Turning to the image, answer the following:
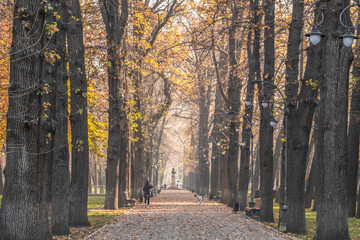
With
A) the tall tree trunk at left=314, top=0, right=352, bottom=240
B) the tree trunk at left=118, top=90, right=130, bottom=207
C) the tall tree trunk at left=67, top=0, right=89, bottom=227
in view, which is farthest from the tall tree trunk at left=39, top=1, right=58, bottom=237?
the tree trunk at left=118, top=90, right=130, bottom=207

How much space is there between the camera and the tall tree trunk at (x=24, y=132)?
11.6 m

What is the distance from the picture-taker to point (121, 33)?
86.9 ft

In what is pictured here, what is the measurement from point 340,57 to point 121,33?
13872mm

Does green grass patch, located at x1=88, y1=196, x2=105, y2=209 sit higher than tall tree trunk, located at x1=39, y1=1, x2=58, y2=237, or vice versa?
tall tree trunk, located at x1=39, y1=1, x2=58, y2=237

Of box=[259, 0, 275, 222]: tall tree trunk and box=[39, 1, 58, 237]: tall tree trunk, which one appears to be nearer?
box=[39, 1, 58, 237]: tall tree trunk

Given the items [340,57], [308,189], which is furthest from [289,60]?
Result: [308,189]

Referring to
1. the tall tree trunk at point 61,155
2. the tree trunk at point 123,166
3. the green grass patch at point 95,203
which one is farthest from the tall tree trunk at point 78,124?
the green grass patch at point 95,203

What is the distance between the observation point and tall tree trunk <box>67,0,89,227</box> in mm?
18938

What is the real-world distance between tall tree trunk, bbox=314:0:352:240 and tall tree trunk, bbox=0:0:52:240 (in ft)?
24.9

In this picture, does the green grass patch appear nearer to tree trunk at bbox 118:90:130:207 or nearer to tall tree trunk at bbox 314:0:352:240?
tree trunk at bbox 118:90:130:207

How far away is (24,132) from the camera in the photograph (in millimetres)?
11719

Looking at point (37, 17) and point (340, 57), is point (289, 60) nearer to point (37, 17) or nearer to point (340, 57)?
point (340, 57)

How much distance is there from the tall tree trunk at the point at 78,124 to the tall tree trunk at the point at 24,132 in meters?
6.51

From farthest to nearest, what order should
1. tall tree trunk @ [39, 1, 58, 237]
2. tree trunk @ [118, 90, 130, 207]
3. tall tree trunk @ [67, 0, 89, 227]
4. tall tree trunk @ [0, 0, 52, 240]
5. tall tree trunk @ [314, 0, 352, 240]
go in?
tree trunk @ [118, 90, 130, 207] → tall tree trunk @ [67, 0, 89, 227] → tall tree trunk @ [314, 0, 352, 240] → tall tree trunk @ [39, 1, 58, 237] → tall tree trunk @ [0, 0, 52, 240]
